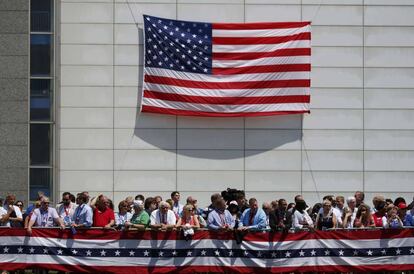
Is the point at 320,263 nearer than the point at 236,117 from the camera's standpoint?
Yes

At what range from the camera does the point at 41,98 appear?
3138 centimetres

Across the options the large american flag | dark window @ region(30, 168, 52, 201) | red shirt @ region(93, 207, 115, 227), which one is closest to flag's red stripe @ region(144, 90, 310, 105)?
the large american flag

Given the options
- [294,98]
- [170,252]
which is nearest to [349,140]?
[294,98]

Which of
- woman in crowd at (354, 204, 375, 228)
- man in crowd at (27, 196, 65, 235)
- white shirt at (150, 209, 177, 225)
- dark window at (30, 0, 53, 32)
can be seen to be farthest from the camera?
dark window at (30, 0, 53, 32)

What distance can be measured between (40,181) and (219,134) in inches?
226

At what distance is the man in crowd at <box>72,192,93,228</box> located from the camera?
23172 mm

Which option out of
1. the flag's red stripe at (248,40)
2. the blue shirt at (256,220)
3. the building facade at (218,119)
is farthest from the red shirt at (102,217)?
the flag's red stripe at (248,40)

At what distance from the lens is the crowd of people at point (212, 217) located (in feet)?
75.5

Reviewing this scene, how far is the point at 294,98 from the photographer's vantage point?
1247 inches

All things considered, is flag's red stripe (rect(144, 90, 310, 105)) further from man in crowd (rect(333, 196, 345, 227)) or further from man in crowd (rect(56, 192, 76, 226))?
man in crowd (rect(56, 192, 76, 226))

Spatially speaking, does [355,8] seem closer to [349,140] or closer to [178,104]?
[349,140]

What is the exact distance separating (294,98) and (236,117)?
1906mm

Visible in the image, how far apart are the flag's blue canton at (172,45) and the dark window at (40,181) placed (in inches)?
181

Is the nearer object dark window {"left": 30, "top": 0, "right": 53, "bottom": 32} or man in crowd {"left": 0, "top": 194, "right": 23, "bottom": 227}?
man in crowd {"left": 0, "top": 194, "right": 23, "bottom": 227}
